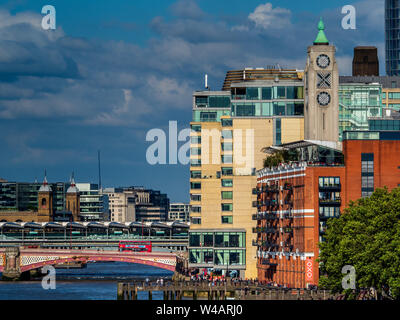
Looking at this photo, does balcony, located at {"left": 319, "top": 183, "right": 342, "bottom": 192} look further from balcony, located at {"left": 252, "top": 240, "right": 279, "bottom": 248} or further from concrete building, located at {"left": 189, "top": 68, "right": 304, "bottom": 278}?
concrete building, located at {"left": 189, "top": 68, "right": 304, "bottom": 278}

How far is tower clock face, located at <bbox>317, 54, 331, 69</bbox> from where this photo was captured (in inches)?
7165

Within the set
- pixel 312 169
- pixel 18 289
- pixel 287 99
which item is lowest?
pixel 18 289

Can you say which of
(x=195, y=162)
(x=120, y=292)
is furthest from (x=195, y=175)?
(x=120, y=292)

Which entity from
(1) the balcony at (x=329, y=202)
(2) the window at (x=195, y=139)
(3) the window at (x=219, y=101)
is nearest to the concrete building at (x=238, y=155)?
(2) the window at (x=195, y=139)

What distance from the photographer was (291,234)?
157 metres

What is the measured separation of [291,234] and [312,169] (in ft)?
37.8

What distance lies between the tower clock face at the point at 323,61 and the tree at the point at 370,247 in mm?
59526

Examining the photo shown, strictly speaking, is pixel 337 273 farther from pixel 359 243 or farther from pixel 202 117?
pixel 202 117

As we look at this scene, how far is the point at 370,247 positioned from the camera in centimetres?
11294

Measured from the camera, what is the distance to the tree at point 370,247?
11075 cm

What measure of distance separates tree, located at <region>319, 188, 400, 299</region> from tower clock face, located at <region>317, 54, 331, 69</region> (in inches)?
2344

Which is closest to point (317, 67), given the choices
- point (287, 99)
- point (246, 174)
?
point (287, 99)

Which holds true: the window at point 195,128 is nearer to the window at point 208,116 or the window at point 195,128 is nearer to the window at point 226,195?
the window at point 208,116
